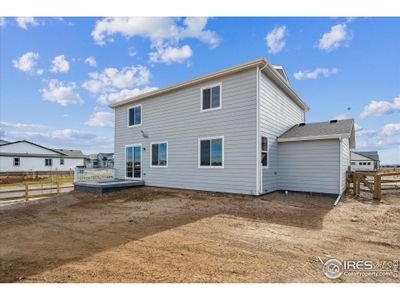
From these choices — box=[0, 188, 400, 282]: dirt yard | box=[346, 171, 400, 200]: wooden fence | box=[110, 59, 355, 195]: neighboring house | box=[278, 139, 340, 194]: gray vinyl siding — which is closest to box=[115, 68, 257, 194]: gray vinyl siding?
box=[110, 59, 355, 195]: neighboring house

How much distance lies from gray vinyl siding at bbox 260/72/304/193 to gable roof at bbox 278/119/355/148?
0.50 m

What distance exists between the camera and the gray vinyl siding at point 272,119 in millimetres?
8663

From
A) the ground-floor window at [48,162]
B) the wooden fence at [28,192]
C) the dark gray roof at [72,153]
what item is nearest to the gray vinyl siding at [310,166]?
the wooden fence at [28,192]

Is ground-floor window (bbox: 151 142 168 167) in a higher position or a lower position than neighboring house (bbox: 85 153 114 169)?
higher

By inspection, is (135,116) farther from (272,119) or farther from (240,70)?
(272,119)

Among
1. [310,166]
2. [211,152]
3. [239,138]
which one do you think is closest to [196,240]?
[239,138]

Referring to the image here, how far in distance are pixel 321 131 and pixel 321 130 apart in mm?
180

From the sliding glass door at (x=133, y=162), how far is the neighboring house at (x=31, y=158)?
81.1ft

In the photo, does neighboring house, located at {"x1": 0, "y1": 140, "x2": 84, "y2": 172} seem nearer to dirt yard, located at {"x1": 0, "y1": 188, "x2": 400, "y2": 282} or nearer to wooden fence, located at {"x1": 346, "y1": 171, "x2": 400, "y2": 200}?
dirt yard, located at {"x1": 0, "y1": 188, "x2": 400, "y2": 282}

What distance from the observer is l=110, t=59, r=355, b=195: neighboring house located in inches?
330

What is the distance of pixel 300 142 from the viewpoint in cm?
927

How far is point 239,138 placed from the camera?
870 centimetres
